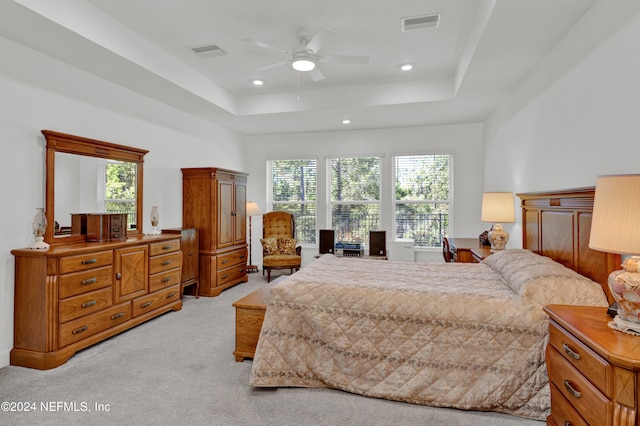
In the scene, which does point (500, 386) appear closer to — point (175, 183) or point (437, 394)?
point (437, 394)

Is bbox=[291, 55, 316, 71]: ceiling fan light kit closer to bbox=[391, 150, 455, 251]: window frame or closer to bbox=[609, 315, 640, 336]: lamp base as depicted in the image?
bbox=[609, 315, 640, 336]: lamp base

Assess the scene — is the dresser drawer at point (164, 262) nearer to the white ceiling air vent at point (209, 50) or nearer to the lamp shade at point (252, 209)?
the lamp shade at point (252, 209)

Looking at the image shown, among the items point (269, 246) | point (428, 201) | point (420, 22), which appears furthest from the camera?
point (428, 201)

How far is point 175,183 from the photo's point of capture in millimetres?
4754

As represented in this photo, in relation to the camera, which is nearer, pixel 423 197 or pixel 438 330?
pixel 438 330

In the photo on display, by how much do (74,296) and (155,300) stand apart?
39.4 inches

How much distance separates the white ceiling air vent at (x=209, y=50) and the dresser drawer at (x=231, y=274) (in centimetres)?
282

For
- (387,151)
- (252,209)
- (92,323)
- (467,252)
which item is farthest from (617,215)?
(252,209)

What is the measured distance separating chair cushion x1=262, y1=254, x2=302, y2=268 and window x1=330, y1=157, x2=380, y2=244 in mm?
1112

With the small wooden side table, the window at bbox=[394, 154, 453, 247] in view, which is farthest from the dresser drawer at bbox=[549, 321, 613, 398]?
the window at bbox=[394, 154, 453, 247]

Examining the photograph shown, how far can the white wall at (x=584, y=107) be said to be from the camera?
1.89 m

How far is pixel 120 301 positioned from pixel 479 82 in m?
4.34

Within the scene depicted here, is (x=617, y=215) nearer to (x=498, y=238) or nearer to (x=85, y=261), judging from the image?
(x=498, y=238)

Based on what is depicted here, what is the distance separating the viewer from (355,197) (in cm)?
619
